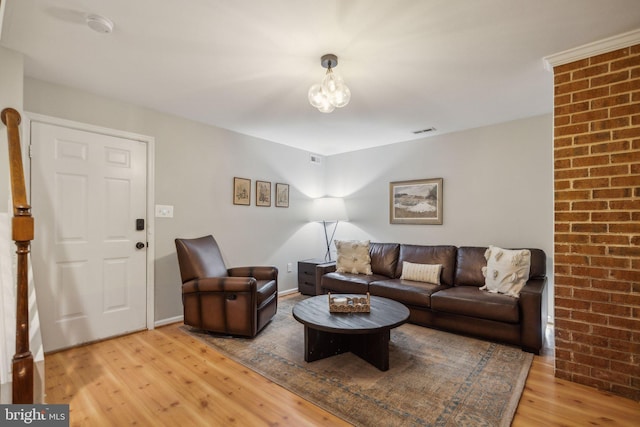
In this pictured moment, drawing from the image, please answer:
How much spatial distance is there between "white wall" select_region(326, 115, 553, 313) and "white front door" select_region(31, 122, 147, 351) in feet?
10.5

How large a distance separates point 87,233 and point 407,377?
3062mm

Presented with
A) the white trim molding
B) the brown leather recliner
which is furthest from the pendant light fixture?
the brown leather recliner

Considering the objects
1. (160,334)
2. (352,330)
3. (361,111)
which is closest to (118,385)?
(160,334)

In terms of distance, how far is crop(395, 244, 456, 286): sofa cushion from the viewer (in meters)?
3.68

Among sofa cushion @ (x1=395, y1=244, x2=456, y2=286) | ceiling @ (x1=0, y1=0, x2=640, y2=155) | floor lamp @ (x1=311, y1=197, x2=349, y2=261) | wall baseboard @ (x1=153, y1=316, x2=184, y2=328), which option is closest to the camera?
ceiling @ (x1=0, y1=0, x2=640, y2=155)

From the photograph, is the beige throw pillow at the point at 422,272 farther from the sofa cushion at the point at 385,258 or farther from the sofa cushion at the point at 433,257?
the sofa cushion at the point at 385,258

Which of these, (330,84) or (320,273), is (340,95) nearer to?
(330,84)

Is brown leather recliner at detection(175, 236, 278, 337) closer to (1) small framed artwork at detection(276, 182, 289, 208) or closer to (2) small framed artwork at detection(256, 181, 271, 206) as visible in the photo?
(2) small framed artwork at detection(256, 181, 271, 206)

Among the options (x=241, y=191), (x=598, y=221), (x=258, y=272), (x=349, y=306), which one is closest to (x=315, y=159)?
(x=241, y=191)

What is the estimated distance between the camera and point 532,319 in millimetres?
2633

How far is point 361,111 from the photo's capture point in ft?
11.0

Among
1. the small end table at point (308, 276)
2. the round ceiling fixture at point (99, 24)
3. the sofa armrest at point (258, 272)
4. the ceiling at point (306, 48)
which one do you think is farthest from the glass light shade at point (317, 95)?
the small end table at point (308, 276)

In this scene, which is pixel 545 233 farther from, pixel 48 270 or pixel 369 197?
pixel 48 270

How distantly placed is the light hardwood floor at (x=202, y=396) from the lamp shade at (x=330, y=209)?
2715 mm
